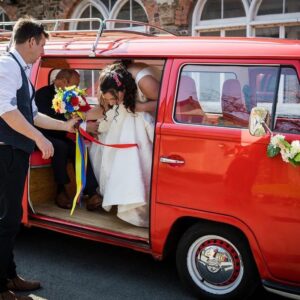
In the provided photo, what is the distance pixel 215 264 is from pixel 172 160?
88cm

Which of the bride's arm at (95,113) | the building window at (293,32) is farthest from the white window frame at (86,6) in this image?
the bride's arm at (95,113)

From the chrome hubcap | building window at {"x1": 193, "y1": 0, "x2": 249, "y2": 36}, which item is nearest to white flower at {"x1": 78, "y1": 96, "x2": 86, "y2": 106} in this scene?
the chrome hubcap

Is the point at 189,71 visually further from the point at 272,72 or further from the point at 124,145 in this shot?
the point at 124,145

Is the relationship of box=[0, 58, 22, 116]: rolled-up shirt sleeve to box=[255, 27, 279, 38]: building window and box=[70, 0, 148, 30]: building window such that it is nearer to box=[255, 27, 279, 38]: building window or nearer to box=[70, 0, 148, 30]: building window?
box=[255, 27, 279, 38]: building window

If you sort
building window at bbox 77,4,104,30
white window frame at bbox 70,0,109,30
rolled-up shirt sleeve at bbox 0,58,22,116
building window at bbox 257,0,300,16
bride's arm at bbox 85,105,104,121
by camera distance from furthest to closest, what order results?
building window at bbox 77,4,104,30
white window frame at bbox 70,0,109,30
building window at bbox 257,0,300,16
bride's arm at bbox 85,105,104,121
rolled-up shirt sleeve at bbox 0,58,22,116

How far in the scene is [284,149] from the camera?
3.47 meters

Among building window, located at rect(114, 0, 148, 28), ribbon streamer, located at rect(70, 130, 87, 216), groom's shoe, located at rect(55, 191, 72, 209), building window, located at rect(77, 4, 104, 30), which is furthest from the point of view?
building window, located at rect(77, 4, 104, 30)

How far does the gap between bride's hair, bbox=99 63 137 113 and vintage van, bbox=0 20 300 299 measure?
0.22m

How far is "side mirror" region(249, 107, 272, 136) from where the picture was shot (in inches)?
136

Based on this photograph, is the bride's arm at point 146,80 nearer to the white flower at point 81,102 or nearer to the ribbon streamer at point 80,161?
the white flower at point 81,102

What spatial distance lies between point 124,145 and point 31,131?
1.17 m

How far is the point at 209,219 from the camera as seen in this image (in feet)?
12.7

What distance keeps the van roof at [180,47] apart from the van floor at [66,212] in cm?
132

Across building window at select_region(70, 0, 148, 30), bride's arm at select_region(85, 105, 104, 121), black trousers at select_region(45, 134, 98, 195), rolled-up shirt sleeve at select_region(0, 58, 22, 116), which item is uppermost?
building window at select_region(70, 0, 148, 30)
